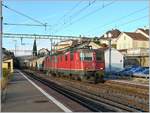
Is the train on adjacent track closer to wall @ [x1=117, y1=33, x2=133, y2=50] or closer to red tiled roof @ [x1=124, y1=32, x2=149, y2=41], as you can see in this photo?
wall @ [x1=117, y1=33, x2=133, y2=50]

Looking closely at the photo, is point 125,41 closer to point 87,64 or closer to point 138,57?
point 138,57

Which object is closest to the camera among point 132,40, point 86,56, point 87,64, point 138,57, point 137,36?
point 87,64

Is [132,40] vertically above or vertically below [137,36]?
below

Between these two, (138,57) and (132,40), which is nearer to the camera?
(138,57)

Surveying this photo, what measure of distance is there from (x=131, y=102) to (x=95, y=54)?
1546 cm

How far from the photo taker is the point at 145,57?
6475 centimetres

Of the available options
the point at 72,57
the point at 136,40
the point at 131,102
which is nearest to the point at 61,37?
the point at 72,57

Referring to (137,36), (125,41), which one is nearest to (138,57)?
(125,41)

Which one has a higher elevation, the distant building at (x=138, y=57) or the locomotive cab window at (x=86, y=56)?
the distant building at (x=138, y=57)

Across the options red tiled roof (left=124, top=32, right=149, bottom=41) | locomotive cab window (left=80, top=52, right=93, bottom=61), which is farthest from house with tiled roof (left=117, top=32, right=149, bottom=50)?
locomotive cab window (left=80, top=52, right=93, bottom=61)

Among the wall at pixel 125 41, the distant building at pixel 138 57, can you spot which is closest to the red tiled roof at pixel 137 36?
the wall at pixel 125 41

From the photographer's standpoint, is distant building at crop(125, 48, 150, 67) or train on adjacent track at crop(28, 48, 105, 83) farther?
distant building at crop(125, 48, 150, 67)

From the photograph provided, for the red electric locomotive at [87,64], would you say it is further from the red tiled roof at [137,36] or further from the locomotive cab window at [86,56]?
the red tiled roof at [137,36]

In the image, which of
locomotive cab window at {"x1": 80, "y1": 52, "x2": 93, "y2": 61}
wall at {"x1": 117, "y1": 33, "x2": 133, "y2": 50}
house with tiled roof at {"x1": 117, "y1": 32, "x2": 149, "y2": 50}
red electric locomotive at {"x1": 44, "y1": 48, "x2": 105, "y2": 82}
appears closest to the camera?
red electric locomotive at {"x1": 44, "y1": 48, "x2": 105, "y2": 82}
